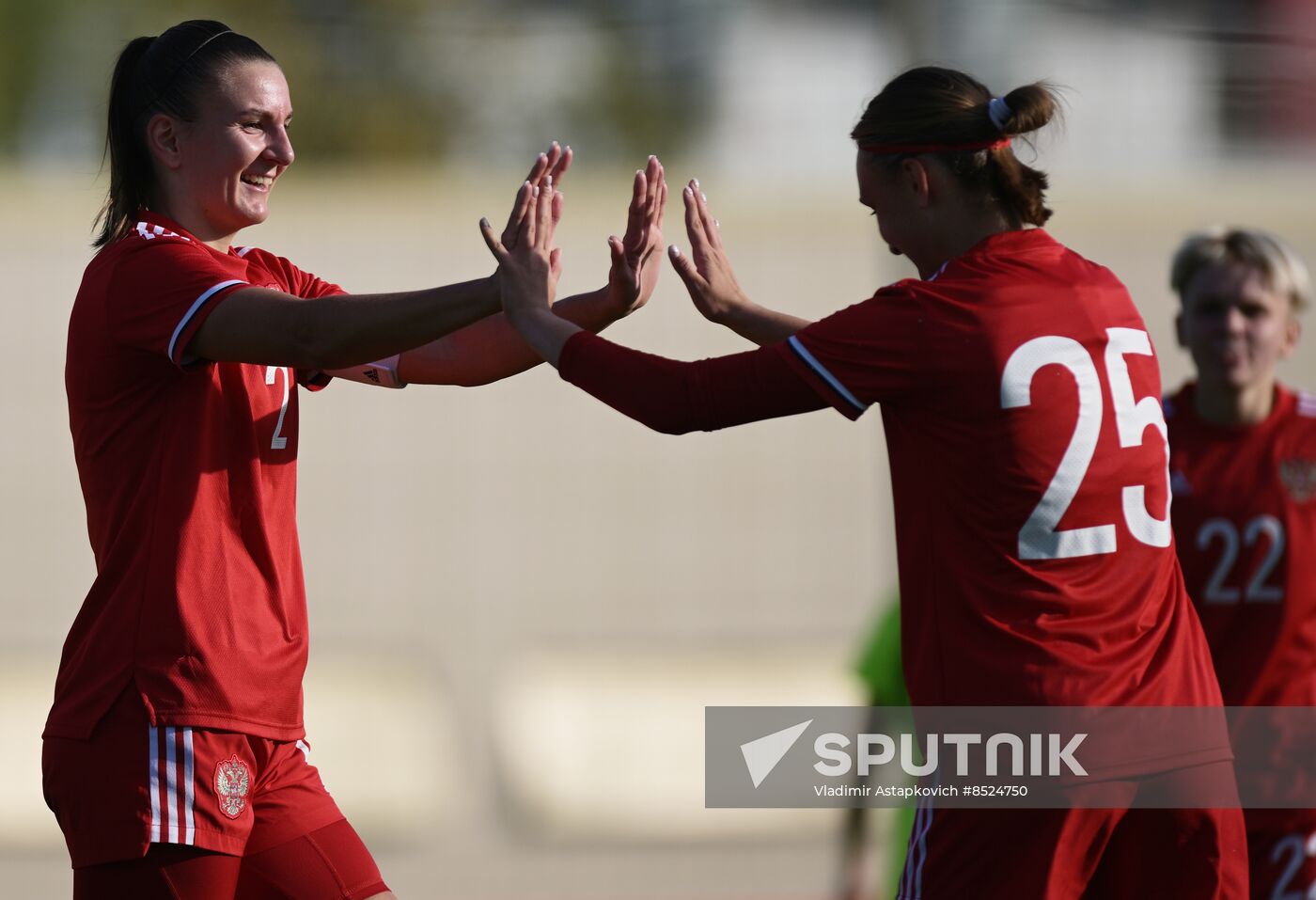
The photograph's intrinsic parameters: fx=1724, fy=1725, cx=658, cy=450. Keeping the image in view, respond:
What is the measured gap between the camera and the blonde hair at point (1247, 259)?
4.32m

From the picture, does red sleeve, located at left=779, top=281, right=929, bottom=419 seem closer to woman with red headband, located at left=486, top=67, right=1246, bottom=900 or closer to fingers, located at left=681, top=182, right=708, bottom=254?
woman with red headband, located at left=486, top=67, right=1246, bottom=900

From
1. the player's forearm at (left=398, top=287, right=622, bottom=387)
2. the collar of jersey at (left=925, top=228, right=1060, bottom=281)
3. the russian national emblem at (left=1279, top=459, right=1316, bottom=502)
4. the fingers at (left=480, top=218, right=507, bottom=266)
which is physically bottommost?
the russian national emblem at (left=1279, top=459, right=1316, bottom=502)

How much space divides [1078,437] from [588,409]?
20.1ft

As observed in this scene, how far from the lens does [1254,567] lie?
4.08 metres

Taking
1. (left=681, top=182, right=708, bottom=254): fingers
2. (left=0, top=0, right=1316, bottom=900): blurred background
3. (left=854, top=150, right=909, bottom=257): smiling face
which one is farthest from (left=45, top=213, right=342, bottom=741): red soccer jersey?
(left=0, top=0, right=1316, bottom=900): blurred background

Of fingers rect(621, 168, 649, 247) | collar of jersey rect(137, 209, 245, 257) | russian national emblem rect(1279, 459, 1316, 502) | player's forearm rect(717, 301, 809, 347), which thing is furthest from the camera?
russian national emblem rect(1279, 459, 1316, 502)

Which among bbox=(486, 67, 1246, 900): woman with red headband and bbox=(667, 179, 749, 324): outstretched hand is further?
bbox=(667, 179, 749, 324): outstretched hand

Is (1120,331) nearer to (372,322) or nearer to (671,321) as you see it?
(372,322)

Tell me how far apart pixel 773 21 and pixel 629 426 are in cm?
243

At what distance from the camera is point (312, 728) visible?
8039mm

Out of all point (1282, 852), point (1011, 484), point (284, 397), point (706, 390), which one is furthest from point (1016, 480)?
point (1282, 852)

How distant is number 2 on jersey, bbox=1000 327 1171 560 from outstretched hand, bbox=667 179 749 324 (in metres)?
0.76

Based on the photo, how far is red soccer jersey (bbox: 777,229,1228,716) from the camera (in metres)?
2.85

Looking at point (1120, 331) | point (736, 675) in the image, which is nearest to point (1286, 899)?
point (1120, 331)
